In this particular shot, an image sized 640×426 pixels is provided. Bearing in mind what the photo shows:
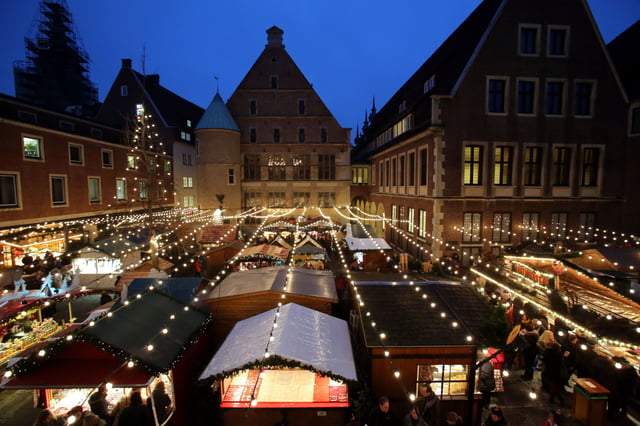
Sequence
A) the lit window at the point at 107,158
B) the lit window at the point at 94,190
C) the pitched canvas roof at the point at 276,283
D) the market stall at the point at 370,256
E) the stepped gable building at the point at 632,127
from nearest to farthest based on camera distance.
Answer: the pitched canvas roof at the point at 276,283 < the market stall at the point at 370,256 < the stepped gable building at the point at 632,127 < the lit window at the point at 94,190 < the lit window at the point at 107,158

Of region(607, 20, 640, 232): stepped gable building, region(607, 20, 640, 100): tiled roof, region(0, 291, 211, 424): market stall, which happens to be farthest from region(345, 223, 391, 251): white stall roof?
region(607, 20, 640, 100): tiled roof

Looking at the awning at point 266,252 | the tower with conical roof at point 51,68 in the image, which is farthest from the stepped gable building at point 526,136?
the tower with conical roof at point 51,68

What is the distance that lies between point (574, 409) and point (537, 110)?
17120mm

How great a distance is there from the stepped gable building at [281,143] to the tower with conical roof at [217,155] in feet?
0.68

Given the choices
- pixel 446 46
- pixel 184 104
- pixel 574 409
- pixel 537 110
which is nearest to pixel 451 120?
pixel 537 110

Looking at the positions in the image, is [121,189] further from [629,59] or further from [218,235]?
[629,59]

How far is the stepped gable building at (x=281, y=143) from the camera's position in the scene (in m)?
33.1

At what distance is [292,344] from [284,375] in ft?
3.95

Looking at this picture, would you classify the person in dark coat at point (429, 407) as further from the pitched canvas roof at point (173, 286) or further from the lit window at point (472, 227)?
the lit window at point (472, 227)

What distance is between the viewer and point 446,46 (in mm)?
25734

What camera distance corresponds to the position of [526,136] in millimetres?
18828

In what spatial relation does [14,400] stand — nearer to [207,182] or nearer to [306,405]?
[306,405]

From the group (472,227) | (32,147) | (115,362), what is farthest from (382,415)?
(32,147)

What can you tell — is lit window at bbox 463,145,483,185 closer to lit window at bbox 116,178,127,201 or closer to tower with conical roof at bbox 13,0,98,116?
lit window at bbox 116,178,127,201
